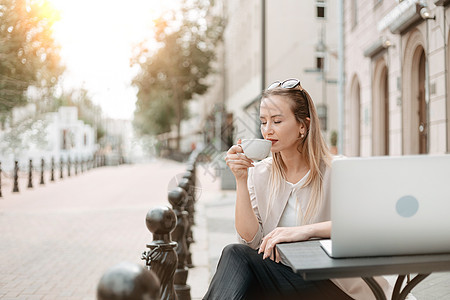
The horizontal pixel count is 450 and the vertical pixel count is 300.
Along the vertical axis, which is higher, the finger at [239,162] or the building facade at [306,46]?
the building facade at [306,46]

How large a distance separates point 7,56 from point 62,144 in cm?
3473

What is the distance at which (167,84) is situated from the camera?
144 feet

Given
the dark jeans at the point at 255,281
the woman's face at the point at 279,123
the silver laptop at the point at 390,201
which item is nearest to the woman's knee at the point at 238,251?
the dark jeans at the point at 255,281

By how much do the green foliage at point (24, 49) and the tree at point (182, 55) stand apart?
33.7 meters

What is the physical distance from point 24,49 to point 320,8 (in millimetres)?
25571

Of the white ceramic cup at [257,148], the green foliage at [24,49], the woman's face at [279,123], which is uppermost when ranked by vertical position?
the green foliage at [24,49]

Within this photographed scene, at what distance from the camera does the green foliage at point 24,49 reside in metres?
4.54

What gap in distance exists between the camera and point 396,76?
1152cm

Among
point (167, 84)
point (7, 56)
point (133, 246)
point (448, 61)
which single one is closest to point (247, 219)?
point (7, 56)

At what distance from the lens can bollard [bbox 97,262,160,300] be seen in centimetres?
146

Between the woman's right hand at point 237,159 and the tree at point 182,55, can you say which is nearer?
the woman's right hand at point 237,159

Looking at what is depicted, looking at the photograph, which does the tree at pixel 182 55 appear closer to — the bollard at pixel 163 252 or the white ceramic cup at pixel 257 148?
the bollard at pixel 163 252

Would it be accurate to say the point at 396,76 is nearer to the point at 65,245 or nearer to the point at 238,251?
the point at 65,245

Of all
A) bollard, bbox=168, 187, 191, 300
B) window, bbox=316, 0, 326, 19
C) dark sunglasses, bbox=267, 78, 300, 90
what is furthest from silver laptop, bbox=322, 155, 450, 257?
window, bbox=316, 0, 326, 19
